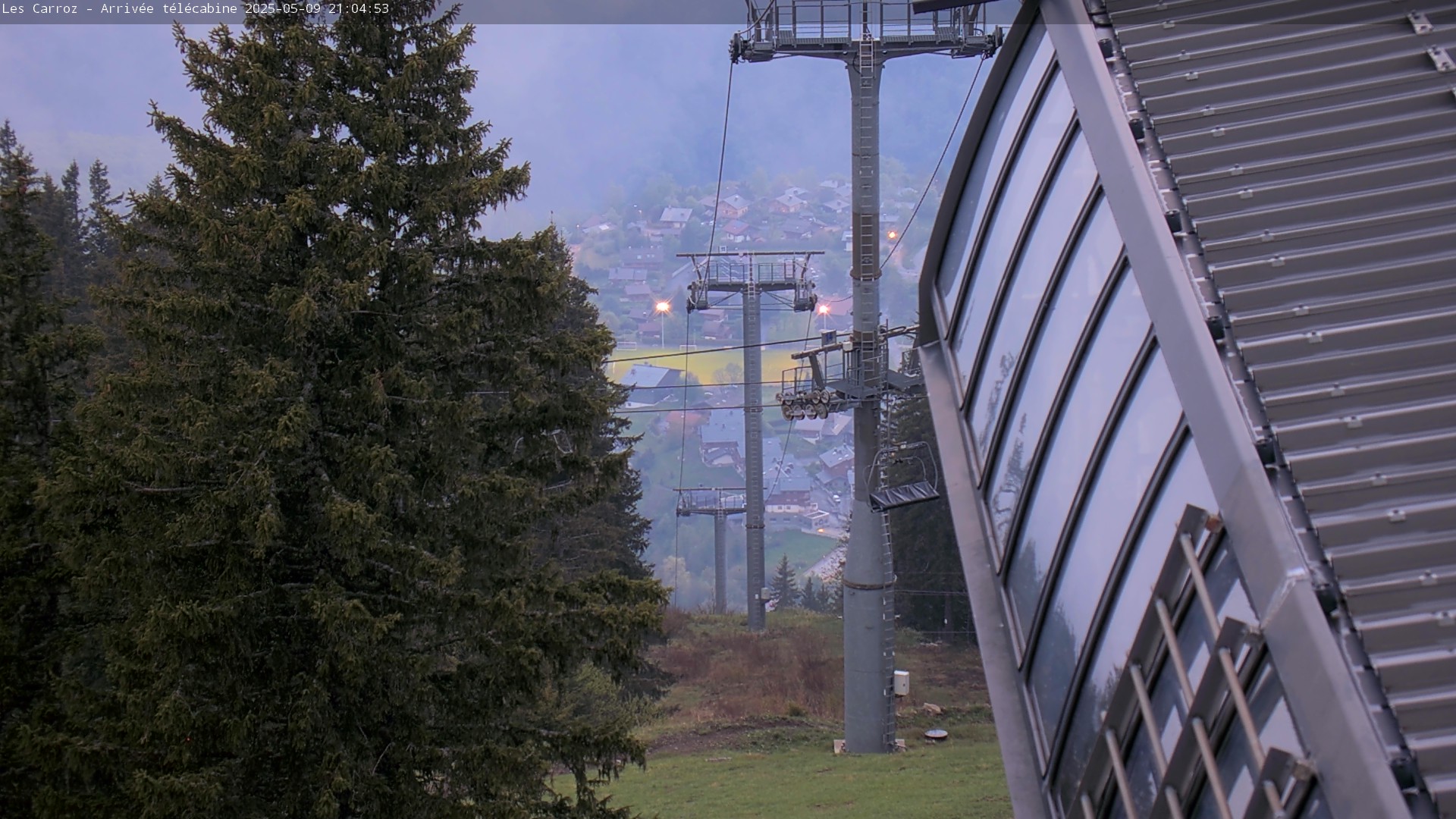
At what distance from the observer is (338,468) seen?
9.47 m

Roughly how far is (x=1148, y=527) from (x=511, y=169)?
7.75m

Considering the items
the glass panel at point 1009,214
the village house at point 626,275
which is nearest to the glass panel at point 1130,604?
the glass panel at point 1009,214

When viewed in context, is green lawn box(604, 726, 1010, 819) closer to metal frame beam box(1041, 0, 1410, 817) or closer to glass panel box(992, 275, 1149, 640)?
glass panel box(992, 275, 1149, 640)

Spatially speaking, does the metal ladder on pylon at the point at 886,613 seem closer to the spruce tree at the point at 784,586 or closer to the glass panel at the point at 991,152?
the glass panel at the point at 991,152

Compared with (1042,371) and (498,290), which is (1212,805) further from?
(498,290)

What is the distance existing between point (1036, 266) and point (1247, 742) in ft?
10.1

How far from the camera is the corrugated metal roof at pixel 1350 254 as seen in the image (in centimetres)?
309

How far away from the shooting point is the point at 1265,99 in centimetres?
491

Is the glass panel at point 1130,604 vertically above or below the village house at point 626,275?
below

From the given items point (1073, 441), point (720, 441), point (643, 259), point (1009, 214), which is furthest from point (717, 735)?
point (643, 259)

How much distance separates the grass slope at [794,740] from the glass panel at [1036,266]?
976 centimetres

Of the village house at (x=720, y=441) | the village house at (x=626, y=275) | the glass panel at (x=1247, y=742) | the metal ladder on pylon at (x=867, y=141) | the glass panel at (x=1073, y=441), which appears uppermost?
the village house at (x=626, y=275)

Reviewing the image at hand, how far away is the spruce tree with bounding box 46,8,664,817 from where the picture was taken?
873cm

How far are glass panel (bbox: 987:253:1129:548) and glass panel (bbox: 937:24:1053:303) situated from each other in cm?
153
